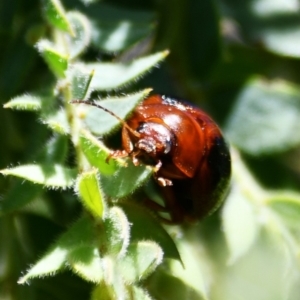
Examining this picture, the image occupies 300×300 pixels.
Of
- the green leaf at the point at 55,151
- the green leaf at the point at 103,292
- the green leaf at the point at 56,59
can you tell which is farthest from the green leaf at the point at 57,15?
the green leaf at the point at 103,292

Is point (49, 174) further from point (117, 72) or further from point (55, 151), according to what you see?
point (117, 72)

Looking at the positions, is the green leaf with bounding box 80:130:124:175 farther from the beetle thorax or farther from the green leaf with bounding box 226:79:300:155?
the green leaf with bounding box 226:79:300:155

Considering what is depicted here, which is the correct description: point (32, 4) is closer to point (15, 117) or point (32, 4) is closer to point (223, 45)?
point (15, 117)

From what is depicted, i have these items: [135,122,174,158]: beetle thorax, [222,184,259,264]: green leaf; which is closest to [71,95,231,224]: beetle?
[135,122,174,158]: beetle thorax

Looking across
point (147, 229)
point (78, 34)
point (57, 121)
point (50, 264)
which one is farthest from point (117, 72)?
point (50, 264)

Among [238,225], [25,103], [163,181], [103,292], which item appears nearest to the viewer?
[103,292]
